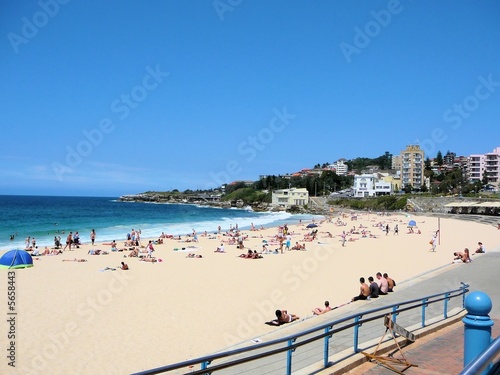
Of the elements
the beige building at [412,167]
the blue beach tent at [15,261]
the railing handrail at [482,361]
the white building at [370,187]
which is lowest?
the blue beach tent at [15,261]

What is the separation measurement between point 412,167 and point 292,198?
3585 centimetres

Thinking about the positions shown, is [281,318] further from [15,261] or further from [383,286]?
[15,261]

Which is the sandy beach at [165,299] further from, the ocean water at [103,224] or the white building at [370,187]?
the white building at [370,187]

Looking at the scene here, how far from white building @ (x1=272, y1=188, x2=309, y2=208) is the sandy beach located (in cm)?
9007

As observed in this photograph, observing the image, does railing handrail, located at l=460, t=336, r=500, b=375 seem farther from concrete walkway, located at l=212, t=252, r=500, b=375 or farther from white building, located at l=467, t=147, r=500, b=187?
white building, located at l=467, t=147, r=500, b=187

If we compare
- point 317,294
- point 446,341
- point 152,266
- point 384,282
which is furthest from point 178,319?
point 152,266

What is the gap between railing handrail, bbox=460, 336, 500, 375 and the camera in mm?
1851

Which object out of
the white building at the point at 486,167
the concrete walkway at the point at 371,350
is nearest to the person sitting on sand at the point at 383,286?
the concrete walkway at the point at 371,350

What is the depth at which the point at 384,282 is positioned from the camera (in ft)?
43.8

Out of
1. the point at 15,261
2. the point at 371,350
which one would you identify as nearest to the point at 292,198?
the point at 15,261

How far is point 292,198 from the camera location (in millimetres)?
120062

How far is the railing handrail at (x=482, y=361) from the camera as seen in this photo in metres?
1.85

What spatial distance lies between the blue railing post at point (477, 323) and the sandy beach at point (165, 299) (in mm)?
6609

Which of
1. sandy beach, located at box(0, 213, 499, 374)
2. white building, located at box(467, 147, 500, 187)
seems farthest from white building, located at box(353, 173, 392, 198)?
sandy beach, located at box(0, 213, 499, 374)
